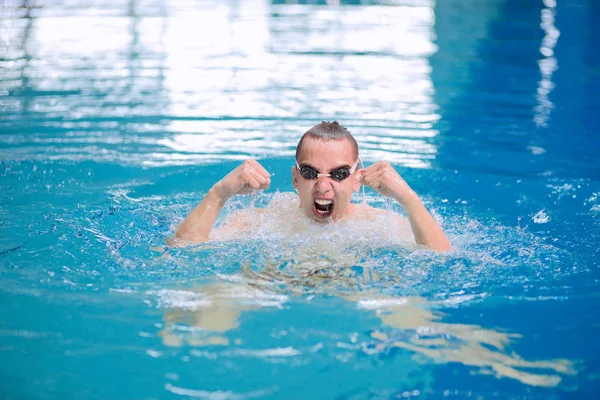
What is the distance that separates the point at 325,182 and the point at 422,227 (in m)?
0.56

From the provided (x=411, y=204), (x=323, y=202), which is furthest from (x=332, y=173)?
(x=411, y=204)

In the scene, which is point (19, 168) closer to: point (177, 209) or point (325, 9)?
point (177, 209)

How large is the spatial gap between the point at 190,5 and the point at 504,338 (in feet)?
34.5

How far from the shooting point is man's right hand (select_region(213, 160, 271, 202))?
13.6 ft

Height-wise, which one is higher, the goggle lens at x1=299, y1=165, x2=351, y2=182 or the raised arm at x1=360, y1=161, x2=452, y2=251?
the goggle lens at x1=299, y1=165, x2=351, y2=182

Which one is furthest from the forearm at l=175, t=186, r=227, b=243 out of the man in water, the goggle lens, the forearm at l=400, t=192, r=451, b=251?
the forearm at l=400, t=192, r=451, b=251

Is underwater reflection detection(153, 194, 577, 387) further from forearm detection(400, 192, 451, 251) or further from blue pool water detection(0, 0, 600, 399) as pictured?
forearm detection(400, 192, 451, 251)

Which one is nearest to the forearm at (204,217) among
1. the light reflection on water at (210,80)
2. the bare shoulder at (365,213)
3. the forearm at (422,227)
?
the bare shoulder at (365,213)

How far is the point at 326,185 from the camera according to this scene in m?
4.30

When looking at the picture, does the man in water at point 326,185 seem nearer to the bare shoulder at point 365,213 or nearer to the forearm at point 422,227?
the forearm at point 422,227

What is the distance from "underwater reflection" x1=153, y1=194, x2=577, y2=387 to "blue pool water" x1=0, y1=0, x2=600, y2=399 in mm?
13

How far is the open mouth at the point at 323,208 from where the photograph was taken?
14.3 feet

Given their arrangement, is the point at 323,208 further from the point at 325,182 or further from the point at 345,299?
the point at 345,299

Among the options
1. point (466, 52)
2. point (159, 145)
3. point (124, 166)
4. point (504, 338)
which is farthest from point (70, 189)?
point (466, 52)
